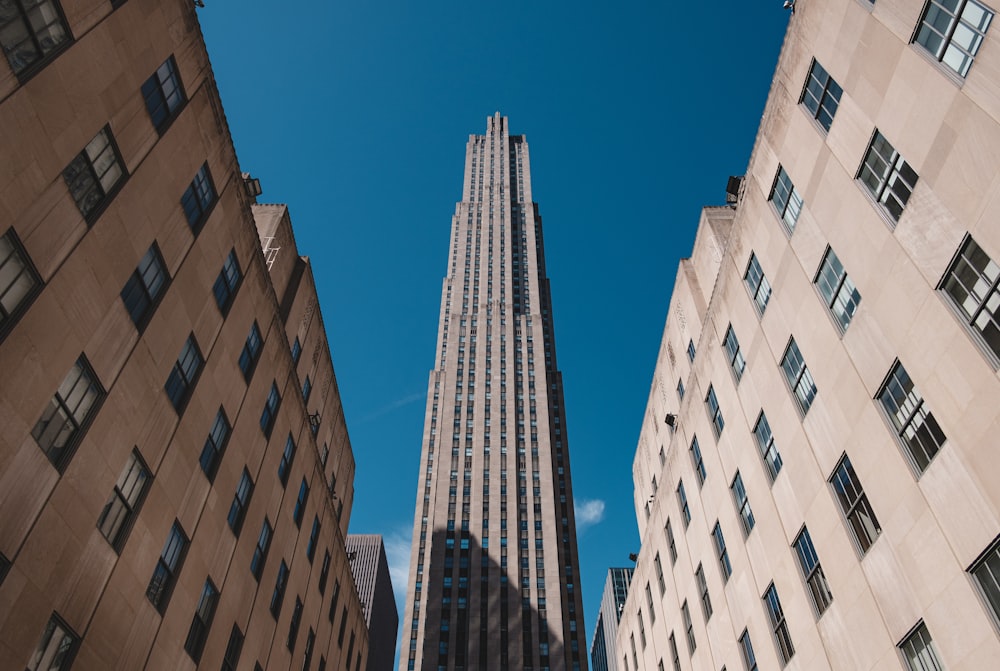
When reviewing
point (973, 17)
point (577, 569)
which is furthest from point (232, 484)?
point (577, 569)

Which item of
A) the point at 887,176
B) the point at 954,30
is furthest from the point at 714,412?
the point at 954,30

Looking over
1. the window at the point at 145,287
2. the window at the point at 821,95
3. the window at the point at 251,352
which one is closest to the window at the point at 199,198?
the window at the point at 145,287

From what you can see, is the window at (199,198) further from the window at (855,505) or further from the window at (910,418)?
the window at (855,505)

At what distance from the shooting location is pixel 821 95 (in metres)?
22.5

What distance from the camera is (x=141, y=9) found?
2011 cm

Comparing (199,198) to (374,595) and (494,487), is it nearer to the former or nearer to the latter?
(494,487)

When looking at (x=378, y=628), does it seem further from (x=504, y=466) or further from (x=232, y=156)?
(x=232, y=156)

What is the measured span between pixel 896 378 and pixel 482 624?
8163cm

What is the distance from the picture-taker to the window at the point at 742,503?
88.4 feet

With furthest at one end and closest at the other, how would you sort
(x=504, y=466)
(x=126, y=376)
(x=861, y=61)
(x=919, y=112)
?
(x=504, y=466)
(x=861, y=61)
(x=126, y=376)
(x=919, y=112)

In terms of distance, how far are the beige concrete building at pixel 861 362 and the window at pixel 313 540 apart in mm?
20157

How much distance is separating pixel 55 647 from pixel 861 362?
2258 cm

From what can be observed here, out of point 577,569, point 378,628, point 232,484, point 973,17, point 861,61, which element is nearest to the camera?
point 973,17

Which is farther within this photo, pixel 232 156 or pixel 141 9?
pixel 232 156
